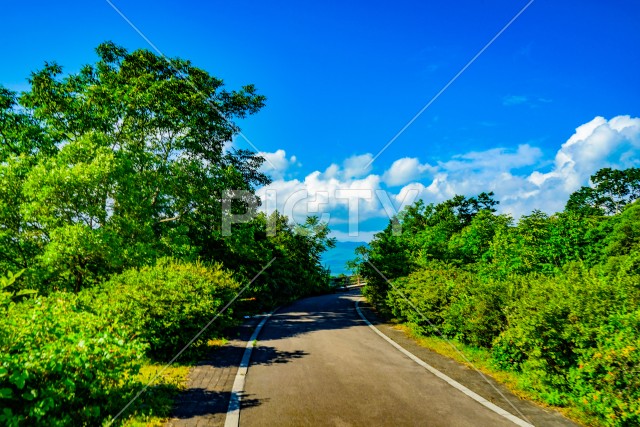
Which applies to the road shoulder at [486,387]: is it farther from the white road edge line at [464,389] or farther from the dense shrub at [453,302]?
the dense shrub at [453,302]

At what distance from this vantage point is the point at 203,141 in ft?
70.5

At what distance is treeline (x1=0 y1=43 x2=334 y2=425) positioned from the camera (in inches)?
153

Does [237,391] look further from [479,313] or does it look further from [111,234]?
[111,234]

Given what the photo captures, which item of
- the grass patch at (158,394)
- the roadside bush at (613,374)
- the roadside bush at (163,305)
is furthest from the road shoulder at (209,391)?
the roadside bush at (613,374)

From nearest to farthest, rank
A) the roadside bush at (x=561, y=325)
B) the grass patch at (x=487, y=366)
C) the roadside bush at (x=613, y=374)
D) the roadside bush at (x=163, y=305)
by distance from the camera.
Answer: the roadside bush at (x=613, y=374) < the grass patch at (x=487, y=366) < the roadside bush at (x=561, y=325) < the roadside bush at (x=163, y=305)

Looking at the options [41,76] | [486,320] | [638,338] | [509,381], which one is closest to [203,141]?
[41,76]

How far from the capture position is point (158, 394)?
6656 millimetres

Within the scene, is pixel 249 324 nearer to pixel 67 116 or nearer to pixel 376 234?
pixel 376 234

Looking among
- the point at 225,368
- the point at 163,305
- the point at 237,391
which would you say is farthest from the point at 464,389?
the point at 163,305

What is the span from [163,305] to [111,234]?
462cm

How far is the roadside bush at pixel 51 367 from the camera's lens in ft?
10.2

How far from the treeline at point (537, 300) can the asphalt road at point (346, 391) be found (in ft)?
5.39

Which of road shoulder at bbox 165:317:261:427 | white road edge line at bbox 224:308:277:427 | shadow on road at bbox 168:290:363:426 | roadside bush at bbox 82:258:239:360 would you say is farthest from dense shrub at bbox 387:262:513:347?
roadside bush at bbox 82:258:239:360

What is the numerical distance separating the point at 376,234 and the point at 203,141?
1241cm
